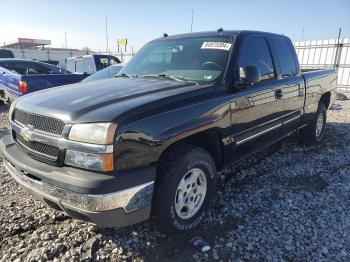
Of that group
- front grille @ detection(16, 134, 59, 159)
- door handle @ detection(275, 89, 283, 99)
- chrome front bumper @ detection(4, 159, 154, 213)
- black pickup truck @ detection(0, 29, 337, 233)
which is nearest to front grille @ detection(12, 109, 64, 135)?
black pickup truck @ detection(0, 29, 337, 233)

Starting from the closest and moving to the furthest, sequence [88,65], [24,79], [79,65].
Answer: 1. [24,79]
2. [88,65]
3. [79,65]

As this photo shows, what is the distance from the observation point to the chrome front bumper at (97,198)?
2.19m

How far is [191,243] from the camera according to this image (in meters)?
2.83

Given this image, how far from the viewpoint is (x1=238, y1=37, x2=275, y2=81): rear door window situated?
11.8ft

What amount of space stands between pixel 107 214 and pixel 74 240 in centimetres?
81

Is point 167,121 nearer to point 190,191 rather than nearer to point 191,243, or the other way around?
point 190,191

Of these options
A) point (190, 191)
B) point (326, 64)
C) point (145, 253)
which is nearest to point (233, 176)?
point (190, 191)

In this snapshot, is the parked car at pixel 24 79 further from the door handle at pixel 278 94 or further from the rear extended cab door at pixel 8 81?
the door handle at pixel 278 94

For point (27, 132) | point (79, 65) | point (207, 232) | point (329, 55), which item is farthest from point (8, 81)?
point (329, 55)

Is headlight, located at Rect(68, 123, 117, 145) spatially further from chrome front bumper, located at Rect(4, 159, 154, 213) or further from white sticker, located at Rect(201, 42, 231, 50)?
white sticker, located at Rect(201, 42, 231, 50)

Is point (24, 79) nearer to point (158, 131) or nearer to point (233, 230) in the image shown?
point (158, 131)

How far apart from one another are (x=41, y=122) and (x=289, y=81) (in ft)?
11.2

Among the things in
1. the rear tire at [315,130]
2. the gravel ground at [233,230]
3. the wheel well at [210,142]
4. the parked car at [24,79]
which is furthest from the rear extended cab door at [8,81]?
the rear tire at [315,130]

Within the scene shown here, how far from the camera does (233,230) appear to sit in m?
3.03
